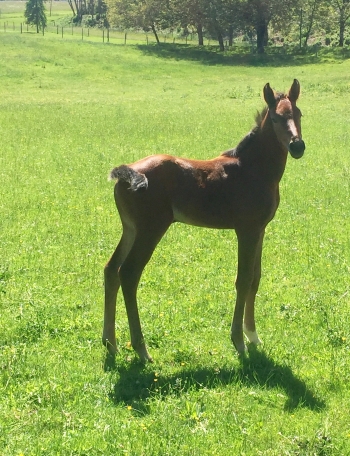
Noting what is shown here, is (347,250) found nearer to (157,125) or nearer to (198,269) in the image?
(198,269)

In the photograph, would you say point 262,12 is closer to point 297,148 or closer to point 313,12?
point 313,12

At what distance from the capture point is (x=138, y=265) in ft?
17.9

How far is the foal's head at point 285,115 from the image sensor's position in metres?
5.34

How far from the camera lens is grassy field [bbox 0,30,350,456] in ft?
14.3

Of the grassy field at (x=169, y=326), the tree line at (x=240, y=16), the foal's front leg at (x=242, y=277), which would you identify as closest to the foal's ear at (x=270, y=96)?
the foal's front leg at (x=242, y=277)

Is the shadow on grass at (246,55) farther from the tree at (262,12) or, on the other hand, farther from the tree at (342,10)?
the tree at (342,10)

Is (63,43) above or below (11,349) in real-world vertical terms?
above

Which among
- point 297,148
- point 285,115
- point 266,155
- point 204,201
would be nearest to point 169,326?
point 204,201

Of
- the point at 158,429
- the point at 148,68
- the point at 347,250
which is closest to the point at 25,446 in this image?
the point at 158,429

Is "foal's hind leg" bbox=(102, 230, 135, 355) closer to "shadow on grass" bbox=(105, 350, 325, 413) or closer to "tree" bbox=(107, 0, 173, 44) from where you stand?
"shadow on grass" bbox=(105, 350, 325, 413)

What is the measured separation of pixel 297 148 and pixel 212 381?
7.34 ft

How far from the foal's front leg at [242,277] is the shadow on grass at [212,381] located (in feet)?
0.73

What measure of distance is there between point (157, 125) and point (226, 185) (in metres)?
16.2

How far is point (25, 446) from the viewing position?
4133 millimetres
